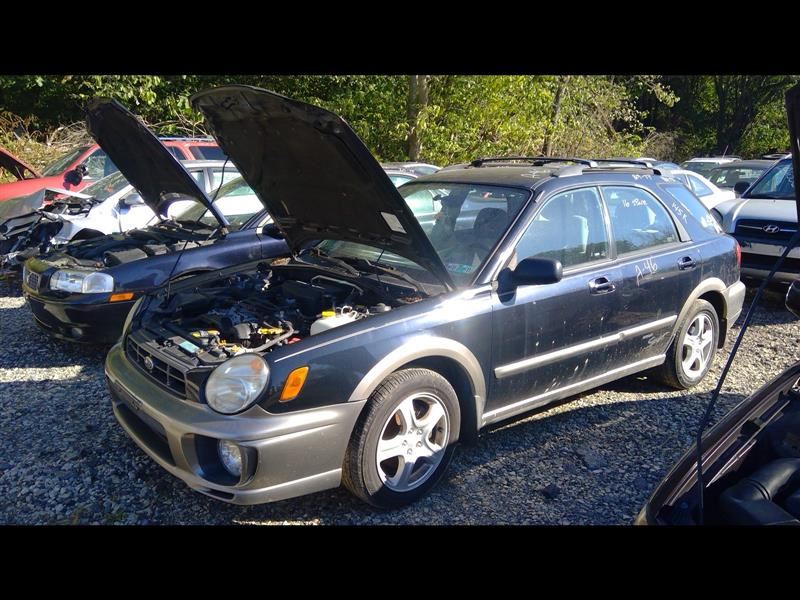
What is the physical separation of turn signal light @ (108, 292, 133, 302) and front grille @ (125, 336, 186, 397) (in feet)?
5.62

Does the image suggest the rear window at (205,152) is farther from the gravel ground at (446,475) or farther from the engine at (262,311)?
the engine at (262,311)

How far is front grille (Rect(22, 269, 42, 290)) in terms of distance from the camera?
5184 millimetres

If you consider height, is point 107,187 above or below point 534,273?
below

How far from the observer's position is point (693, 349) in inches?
186

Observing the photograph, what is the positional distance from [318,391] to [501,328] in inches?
45.3

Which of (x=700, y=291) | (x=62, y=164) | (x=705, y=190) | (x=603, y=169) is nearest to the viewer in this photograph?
(x=603, y=169)

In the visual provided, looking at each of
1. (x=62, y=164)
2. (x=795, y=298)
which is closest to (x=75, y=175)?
(x=62, y=164)

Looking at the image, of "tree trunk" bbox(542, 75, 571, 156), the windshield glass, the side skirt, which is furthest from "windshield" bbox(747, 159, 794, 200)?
"tree trunk" bbox(542, 75, 571, 156)

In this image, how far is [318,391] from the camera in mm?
2768

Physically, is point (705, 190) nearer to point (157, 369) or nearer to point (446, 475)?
point (446, 475)

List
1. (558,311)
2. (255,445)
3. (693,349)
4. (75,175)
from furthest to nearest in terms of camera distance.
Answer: (75,175), (693,349), (558,311), (255,445)

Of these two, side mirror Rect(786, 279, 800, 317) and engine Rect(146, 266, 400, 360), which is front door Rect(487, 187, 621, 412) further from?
side mirror Rect(786, 279, 800, 317)

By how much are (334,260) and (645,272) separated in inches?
83.7

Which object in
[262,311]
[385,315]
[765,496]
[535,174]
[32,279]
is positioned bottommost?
[32,279]
